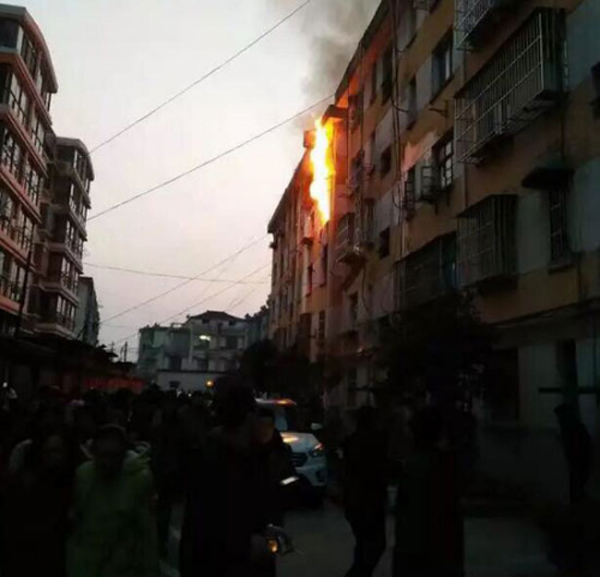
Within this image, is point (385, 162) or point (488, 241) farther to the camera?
point (385, 162)

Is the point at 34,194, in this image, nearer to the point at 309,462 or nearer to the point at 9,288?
the point at 9,288

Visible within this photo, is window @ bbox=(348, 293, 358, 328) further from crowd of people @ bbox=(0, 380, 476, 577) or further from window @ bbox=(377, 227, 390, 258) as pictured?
crowd of people @ bbox=(0, 380, 476, 577)

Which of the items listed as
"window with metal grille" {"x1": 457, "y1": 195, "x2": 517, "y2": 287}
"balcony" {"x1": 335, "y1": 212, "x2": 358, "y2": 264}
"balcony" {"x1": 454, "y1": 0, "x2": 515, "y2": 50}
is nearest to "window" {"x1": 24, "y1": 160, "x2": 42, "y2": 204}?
"balcony" {"x1": 335, "y1": 212, "x2": 358, "y2": 264}

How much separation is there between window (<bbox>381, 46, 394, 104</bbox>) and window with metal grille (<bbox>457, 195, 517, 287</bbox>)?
9.45 m

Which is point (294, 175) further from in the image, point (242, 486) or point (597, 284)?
point (242, 486)

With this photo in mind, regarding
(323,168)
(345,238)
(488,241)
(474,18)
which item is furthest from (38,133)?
(488,241)

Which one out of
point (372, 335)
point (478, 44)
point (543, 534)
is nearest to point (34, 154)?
point (372, 335)

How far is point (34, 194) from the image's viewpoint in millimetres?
44656

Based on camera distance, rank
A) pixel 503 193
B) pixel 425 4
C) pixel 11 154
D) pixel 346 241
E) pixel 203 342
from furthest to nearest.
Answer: pixel 203 342 → pixel 11 154 → pixel 346 241 → pixel 425 4 → pixel 503 193

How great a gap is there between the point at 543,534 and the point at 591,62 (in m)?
7.94

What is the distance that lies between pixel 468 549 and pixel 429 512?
17.3 feet

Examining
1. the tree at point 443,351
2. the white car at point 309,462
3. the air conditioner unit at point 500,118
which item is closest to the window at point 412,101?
the air conditioner unit at point 500,118

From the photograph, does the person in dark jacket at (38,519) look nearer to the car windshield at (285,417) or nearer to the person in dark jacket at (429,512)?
the person in dark jacket at (429,512)

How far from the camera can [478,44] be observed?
15797 millimetres
